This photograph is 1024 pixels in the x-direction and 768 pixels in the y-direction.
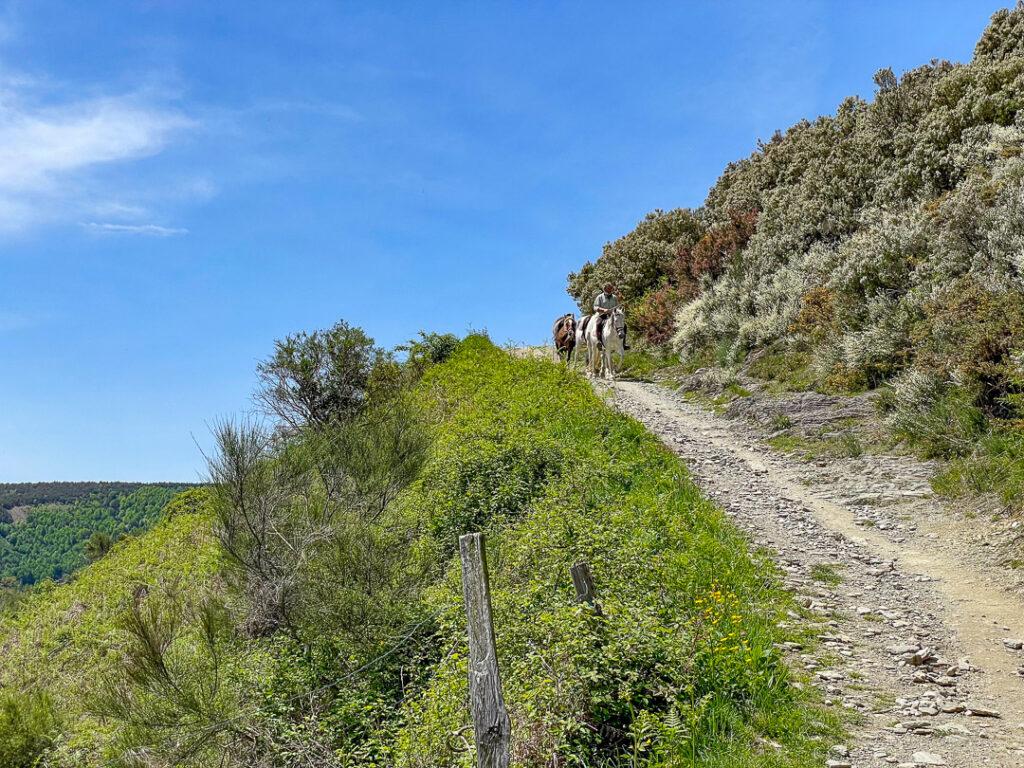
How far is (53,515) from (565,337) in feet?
550

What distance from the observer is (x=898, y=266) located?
15281 millimetres

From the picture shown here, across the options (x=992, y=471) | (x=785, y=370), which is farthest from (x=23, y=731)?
(x=785, y=370)

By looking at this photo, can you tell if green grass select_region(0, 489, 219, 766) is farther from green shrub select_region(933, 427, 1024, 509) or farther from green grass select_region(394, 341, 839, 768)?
green shrub select_region(933, 427, 1024, 509)

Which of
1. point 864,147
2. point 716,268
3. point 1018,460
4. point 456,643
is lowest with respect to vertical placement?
point 456,643

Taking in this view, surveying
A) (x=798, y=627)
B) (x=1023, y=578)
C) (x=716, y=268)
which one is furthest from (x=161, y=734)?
(x=716, y=268)

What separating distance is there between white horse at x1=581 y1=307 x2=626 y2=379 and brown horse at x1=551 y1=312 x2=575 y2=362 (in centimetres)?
333

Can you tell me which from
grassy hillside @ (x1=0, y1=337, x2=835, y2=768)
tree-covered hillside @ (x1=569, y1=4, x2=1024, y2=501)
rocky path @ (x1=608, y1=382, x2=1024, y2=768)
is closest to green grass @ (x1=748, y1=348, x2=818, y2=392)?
tree-covered hillside @ (x1=569, y1=4, x2=1024, y2=501)

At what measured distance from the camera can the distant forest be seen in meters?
117

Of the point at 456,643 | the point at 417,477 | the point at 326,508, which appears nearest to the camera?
the point at 456,643

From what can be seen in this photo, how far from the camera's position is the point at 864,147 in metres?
21.2

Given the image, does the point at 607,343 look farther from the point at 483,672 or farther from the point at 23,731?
the point at 483,672

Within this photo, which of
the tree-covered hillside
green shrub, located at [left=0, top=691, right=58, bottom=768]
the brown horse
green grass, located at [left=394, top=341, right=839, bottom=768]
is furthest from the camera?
the brown horse

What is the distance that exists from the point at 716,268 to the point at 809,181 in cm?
494

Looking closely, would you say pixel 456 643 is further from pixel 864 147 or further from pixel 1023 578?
pixel 864 147
